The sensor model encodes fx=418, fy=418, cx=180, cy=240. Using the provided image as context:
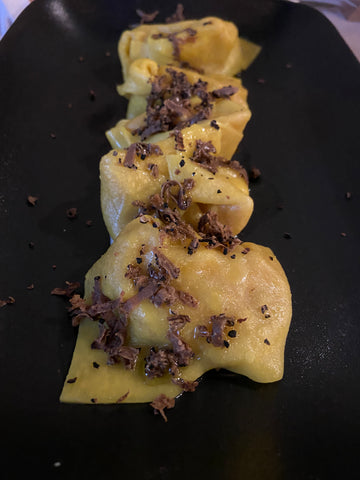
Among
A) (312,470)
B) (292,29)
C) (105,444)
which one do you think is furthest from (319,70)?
(105,444)

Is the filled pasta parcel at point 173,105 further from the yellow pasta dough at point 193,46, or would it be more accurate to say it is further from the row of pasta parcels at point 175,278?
the yellow pasta dough at point 193,46

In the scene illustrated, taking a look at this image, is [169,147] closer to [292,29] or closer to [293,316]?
[293,316]

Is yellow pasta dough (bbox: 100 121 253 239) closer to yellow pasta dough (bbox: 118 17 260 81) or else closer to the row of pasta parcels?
the row of pasta parcels

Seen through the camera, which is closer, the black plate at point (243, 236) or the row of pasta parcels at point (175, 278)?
the black plate at point (243, 236)

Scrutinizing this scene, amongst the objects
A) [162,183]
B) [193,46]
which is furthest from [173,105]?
[193,46]

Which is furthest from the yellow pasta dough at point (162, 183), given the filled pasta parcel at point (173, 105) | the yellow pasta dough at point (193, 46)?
the yellow pasta dough at point (193, 46)

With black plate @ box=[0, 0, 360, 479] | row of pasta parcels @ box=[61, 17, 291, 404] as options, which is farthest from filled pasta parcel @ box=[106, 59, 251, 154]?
black plate @ box=[0, 0, 360, 479]
